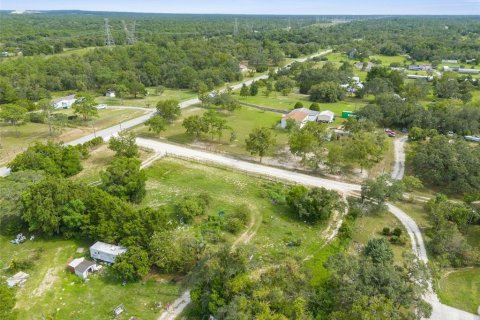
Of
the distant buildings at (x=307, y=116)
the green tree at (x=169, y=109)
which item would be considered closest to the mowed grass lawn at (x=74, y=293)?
the green tree at (x=169, y=109)

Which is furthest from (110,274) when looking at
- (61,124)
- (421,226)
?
(61,124)

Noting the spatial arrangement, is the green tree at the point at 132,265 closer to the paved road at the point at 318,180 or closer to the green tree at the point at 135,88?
the paved road at the point at 318,180

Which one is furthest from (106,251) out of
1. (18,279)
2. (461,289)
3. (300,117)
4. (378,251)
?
(300,117)

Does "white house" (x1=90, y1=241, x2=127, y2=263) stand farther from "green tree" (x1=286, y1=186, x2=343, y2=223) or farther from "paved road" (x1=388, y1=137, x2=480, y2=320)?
"paved road" (x1=388, y1=137, x2=480, y2=320)

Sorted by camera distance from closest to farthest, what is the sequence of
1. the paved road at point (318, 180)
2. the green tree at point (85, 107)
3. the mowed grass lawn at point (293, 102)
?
the paved road at point (318, 180), the green tree at point (85, 107), the mowed grass lawn at point (293, 102)

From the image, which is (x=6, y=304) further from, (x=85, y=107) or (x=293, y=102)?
(x=293, y=102)
